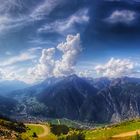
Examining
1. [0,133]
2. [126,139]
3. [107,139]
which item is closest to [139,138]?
[126,139]

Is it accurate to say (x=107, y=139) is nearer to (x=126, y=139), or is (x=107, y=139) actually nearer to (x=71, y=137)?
(x=126, y=139)

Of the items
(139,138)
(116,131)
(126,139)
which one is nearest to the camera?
(139,138)

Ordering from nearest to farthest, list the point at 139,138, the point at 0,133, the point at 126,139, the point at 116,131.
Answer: the point at 139,138
the point at 126,139
the point at 0,133
the point at 116,131

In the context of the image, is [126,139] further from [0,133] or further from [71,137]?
[0,133]

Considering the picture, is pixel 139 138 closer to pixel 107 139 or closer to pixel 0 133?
pixel 107 139

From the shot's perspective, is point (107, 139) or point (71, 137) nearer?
point (71, 137)

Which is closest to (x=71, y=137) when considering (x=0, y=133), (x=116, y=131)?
(x=0, y=133)

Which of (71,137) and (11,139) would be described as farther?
(11,139)

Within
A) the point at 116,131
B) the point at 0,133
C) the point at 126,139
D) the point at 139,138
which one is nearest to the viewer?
the point at 139,138

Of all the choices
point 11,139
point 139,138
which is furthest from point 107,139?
point 11,139
